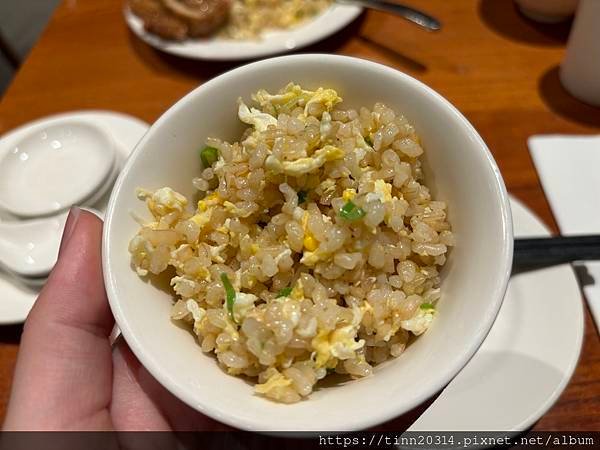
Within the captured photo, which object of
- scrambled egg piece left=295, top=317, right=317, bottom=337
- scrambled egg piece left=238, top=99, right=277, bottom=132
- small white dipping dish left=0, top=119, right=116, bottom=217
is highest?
scrambled egg piece left=238, top=99, right=277, bottom=132

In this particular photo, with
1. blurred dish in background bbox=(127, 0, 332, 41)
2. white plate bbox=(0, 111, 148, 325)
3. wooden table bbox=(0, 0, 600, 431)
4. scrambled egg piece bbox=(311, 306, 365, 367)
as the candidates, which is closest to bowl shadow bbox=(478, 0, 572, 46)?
wooden table bbox=(0, 0, 600, 431)

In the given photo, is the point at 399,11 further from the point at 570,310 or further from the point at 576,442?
the point at 576,442

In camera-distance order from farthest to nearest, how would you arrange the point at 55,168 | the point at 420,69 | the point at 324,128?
1. the point at 420,69
2. the point at 55,168
3. the point at 324,128

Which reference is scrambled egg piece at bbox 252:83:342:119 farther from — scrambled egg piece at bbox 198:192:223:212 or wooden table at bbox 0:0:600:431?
wooden table at bbox 0:0:600:431

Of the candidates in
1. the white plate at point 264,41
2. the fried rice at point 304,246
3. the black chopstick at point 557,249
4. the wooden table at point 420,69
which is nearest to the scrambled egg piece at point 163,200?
the fried rice at point 304,246

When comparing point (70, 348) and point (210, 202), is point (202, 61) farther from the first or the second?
point (70, 348)

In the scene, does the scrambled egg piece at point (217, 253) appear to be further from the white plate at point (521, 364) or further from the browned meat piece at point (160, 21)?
the browned meat piece at point (160, 21)

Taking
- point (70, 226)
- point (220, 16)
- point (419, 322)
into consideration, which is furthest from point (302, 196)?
point (220, 16)
